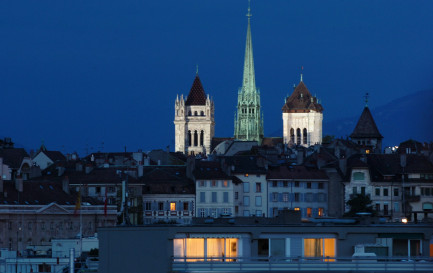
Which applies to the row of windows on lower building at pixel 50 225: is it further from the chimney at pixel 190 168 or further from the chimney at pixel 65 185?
the chimney at pixel 190 168

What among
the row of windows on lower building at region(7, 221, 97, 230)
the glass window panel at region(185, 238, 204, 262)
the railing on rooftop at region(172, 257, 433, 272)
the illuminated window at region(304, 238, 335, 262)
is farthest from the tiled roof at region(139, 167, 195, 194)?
the railing on rooftop at region(172, 257, 433, 272)

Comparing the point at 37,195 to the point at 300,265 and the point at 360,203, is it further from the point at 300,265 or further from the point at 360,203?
the point at 300,265

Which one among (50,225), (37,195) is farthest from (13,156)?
(50,225)

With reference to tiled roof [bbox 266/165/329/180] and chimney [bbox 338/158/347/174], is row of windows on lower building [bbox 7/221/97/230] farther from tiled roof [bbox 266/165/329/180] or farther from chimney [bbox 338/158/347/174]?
chimney [bbox 338/158/347/174]

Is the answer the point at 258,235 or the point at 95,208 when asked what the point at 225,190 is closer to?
the point at 95,208

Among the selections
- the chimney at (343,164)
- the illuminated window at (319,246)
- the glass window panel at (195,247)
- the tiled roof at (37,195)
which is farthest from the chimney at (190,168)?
the glass window panel at (195,247)

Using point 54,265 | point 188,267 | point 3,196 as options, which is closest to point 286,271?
point 188,267

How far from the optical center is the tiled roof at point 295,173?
148 m

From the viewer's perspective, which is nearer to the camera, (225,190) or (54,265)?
(54,265)

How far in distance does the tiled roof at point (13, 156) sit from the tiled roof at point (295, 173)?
25593mm

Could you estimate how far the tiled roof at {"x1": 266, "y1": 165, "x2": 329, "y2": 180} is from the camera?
486 ft

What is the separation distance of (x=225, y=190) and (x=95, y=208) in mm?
25270

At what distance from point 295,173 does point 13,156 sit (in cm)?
3049

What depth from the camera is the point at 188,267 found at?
42344 millimetres
